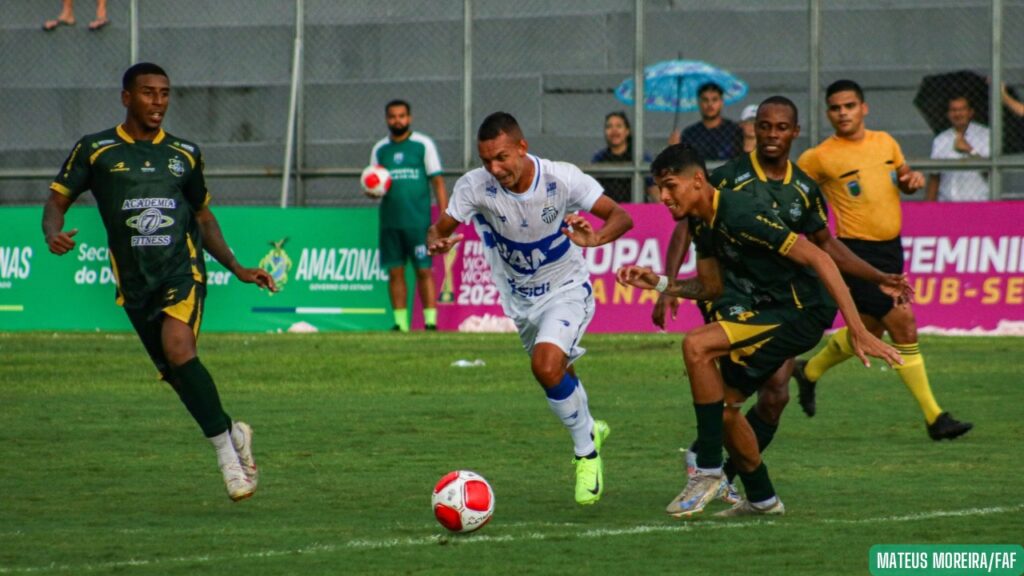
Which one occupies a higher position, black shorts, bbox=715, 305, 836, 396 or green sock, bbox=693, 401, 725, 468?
black shorts, bbox=715, 305, 836, 396

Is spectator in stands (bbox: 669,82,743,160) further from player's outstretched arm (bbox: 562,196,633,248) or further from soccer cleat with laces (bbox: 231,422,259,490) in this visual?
soccer cleat with laces (bbox: 231,422,259,490)

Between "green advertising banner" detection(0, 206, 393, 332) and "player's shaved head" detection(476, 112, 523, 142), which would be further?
"green advertising banner" detection(0, 206, 393, 332)

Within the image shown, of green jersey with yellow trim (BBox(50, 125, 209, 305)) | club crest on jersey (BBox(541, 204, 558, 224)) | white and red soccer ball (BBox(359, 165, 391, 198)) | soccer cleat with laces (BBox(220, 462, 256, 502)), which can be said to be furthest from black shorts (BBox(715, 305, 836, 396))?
white and red soccer ball (BBox(359, 165, 391, 198))

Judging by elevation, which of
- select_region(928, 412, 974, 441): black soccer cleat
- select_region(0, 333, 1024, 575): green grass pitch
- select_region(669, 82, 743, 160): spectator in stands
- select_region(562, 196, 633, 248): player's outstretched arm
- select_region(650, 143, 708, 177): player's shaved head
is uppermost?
select_region(669, 82, 743, 160): spectator in stands

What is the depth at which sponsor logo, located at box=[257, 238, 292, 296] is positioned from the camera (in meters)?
20.6

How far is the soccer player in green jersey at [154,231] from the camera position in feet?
29.1

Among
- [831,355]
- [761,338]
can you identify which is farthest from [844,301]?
[831,355]

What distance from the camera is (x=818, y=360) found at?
468 inches

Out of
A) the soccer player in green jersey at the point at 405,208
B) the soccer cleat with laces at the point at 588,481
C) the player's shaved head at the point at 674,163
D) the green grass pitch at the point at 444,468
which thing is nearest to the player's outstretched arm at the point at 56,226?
the green grass pitch at the point at 444,468

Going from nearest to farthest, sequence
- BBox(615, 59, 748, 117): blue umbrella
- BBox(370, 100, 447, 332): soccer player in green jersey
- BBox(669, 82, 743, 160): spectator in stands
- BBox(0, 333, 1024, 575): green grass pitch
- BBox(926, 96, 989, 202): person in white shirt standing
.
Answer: BBox(0, 333, 1024, 575): green grass pitch → BBox(370, 100, 447, 332): soccer player in green jersey → BBox(669, 82, 743, 160): spectator in stands → BBox(926, 96, 989, 202): person in white shirt standing → BBox(615, 59, 748, 117): blue umbrella

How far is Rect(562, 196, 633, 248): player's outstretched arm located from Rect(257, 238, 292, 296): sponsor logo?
451 inches

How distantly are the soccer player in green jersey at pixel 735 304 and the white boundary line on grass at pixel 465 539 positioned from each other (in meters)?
0.30

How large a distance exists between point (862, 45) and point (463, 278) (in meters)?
6.76

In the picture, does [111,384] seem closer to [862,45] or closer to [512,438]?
[512,438]
